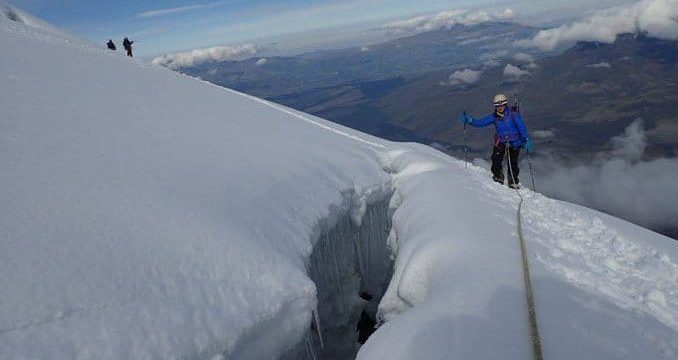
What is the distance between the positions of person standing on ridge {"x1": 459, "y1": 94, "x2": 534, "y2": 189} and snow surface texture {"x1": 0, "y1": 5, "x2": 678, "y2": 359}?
262cm

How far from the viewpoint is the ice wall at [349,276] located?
8664 mm

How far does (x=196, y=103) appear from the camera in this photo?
12.8 meters

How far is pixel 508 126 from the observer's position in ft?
41.0

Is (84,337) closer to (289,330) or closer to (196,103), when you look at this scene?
(289,330)

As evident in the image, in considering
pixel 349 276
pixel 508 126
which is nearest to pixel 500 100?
pixel 508 126

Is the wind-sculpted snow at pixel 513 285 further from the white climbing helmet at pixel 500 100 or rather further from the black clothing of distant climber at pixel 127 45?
the black clothing of distant climber at pixel 127 45

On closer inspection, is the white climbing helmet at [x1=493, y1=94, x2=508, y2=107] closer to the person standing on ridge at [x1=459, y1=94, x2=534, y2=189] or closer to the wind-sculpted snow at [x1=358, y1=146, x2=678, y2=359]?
the person standing on ridge at [x1=459, y1=94, x2=534, y2=189]

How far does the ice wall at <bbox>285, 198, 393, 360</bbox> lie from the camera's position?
341 inches

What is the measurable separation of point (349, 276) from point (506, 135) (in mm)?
5977

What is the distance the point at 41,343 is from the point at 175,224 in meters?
2.13

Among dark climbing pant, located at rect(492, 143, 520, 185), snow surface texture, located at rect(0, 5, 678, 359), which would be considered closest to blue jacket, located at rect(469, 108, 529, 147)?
dark climbing pant, located at rect(492, 143, 520, 185)

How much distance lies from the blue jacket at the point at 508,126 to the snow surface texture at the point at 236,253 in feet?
8.76

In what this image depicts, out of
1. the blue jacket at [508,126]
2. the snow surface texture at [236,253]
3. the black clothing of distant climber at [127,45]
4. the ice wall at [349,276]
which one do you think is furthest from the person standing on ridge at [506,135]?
the black clothing of distant climber at [127,45]

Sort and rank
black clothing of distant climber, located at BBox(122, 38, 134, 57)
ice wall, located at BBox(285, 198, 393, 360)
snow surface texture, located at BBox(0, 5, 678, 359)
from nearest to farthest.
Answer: snow surface texture, located at BBox(0, 5, 678, 359) → ice wall, located at BBox(285, 198, 393, 360) → black clothing of distant climber, located at BBox(122, 38, 134, 57)
